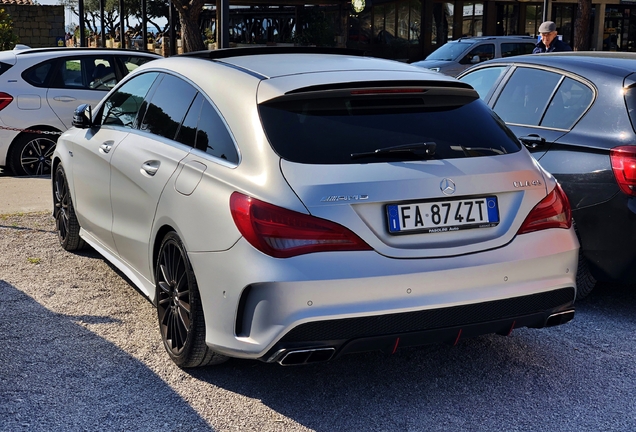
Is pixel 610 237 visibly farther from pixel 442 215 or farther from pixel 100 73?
pixel 100 73

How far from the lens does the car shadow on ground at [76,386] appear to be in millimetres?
3645

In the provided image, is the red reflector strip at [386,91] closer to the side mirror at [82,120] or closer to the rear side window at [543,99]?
the rear side window at [543,99]

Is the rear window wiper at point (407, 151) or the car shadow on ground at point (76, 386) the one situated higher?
the rear window wiper at point (407, 151)

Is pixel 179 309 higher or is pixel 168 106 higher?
pixel 168 106

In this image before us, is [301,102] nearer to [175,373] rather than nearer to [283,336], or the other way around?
[283,336]

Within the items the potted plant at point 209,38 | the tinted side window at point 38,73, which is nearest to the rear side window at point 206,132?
the tinted side window at point 38,73

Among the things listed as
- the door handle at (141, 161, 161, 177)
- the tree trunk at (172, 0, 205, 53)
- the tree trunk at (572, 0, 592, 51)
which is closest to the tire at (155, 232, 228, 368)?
the door handle at (141, 161, 161, 177)

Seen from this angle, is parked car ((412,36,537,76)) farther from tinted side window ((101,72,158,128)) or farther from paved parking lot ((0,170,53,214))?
tinted side window ((101,72,158,128))

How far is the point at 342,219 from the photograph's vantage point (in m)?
3.42

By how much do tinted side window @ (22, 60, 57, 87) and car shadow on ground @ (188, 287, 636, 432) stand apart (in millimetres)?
7150

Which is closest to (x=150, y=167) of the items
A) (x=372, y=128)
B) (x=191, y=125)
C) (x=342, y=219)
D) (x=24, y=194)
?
(x=191, y=125)

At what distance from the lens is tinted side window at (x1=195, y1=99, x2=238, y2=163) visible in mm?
3848

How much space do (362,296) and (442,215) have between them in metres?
0.53

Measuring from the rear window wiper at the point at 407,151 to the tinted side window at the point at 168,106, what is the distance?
121cm
